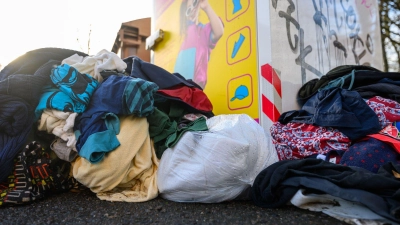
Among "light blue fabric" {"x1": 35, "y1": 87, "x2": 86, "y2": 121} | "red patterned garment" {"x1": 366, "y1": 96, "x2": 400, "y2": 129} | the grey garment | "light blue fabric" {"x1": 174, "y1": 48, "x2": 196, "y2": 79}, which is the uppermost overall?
"light blue fabric" {"x1": 174, "y1": 48, "x2": 196, "y2": 79}

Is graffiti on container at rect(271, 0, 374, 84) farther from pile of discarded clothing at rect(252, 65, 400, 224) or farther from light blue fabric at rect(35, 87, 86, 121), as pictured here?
light blue fabric at rect(35, 87, 86, 121)

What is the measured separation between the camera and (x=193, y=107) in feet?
6.02

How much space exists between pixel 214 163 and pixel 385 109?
3.28ft

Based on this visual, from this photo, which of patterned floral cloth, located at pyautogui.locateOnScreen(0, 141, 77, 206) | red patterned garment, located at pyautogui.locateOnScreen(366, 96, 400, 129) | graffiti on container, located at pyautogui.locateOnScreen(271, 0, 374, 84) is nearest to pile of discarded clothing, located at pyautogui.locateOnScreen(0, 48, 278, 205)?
patterned floral cloth, located at pyautogui.locateOnScreen(0, 141, 77, 206)

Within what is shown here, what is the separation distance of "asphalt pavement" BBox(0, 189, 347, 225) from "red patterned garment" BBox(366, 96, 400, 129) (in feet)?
2.47

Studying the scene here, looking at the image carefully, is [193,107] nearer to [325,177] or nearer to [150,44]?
[325,177]

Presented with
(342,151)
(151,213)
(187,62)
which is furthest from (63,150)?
(187,62)

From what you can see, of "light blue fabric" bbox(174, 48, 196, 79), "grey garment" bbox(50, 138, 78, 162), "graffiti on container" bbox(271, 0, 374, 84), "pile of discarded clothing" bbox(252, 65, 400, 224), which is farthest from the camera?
"light blue fabric" bbox(174, 48, 196, 79)

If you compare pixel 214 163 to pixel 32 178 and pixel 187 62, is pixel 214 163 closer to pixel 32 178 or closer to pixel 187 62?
pixel 32 178

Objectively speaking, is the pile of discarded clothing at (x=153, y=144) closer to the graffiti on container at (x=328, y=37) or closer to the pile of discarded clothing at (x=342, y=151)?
the pile of discarded clothing at (x=342, y=151)

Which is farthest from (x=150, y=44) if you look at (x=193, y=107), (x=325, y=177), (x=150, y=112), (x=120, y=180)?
(x=325, y=177)

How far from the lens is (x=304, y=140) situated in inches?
64.0

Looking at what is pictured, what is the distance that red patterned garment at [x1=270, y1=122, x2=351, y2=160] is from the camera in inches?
60.0

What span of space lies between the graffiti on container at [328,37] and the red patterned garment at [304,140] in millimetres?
494
